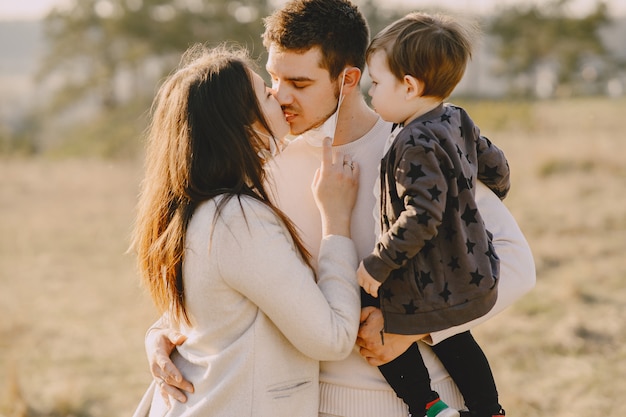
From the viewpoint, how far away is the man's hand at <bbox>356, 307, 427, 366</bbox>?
6.40 ft

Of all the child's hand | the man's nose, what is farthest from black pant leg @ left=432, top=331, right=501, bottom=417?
the man's nose

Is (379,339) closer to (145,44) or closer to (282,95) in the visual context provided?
(282,95)

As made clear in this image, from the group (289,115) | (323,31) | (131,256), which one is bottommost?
(131,256)

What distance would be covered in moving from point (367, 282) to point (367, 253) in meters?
0.24

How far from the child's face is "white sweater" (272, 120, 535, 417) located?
236 mm

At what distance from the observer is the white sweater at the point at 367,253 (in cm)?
205

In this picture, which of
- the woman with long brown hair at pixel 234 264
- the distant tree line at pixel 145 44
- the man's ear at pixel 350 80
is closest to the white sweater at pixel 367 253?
the woman with long brown hair at pixel 234 264

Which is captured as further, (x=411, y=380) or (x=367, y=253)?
(x=367, y=253)

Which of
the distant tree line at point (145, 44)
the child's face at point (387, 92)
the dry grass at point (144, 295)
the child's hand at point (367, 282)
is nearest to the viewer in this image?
the child's hand at point (367, 282)

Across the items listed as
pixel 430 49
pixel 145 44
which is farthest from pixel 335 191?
pixel 145 44

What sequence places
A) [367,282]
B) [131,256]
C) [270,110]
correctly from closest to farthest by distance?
[367,282] → [270,110] → [131,256]

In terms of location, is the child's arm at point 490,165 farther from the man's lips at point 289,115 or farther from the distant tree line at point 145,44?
the distant tree line at point 145,44

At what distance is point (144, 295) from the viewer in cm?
489

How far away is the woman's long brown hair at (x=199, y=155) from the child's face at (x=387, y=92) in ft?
1.05
